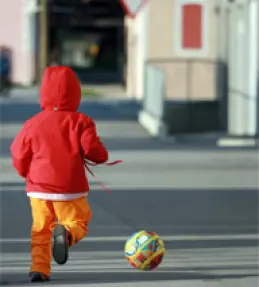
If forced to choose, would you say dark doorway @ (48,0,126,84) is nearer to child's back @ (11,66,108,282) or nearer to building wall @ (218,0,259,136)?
building wall @ (218,0,259,136)

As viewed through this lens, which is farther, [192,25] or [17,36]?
[17,36]

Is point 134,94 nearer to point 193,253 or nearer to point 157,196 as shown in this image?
point 157,196

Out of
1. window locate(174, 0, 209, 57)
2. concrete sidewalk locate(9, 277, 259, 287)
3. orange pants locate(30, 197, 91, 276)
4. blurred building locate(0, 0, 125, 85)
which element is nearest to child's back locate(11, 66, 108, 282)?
orange pants locate(30, 197, 91, 276)

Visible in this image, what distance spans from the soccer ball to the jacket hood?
102cm

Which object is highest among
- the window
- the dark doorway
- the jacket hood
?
the jacket hood

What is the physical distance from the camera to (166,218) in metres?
12.3

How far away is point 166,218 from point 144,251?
3697 mm

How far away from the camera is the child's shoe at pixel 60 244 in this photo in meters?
8.19

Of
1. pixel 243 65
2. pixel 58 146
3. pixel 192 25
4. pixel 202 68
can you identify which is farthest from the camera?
pixel 192 25

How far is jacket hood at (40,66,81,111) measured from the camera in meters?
8.48

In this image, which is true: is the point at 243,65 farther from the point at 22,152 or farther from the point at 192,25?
the point at 22,152

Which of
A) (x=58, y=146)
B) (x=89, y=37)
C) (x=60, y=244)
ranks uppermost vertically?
(x=58, y=146)

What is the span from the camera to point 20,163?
8.54 metres

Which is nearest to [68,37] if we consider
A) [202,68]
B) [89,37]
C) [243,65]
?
[89,37]
